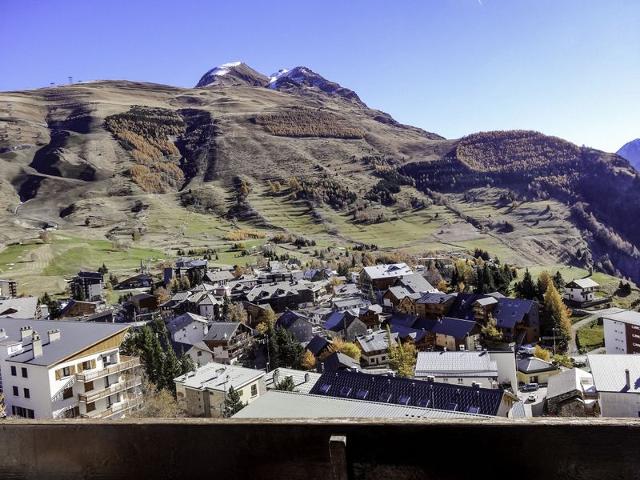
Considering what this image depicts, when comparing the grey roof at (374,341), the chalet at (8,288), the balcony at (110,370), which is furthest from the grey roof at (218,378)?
the chalet at (8,288)

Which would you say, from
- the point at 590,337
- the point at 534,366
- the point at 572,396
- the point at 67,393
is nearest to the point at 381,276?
the point at 590,337

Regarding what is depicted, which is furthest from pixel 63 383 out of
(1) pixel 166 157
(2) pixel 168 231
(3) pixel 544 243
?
(1) pixel 166 157

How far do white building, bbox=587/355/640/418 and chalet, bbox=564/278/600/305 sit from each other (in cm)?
3462

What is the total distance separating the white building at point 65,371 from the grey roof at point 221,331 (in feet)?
69.6

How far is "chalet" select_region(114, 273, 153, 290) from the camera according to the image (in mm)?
69500

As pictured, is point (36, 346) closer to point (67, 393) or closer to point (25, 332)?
point (25, 332)

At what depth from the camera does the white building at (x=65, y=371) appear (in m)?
19.5

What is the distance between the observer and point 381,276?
68.1 metres

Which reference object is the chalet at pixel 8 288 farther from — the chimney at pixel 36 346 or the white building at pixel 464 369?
the white building at pixel 464 369

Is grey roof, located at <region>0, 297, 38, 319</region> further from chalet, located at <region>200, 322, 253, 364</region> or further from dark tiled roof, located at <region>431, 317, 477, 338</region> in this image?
dark tiled roof, located at <region>431, 317, 477, 338</region>

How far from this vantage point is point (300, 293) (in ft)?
199

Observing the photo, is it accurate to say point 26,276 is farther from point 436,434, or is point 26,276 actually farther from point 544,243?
point 544,243

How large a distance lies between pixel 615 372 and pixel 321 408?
18.1 metres

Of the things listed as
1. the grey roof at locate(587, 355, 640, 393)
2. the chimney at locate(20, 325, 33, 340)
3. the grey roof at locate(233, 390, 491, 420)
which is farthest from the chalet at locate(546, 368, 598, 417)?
the chimney at locate(20, 325, 33, 340)
